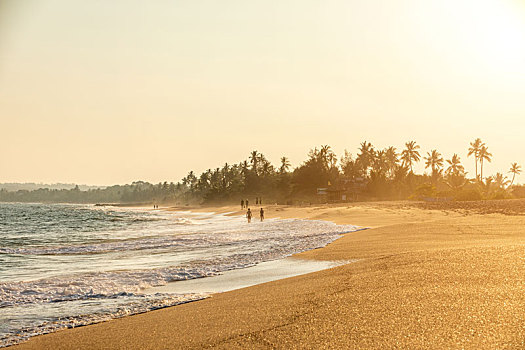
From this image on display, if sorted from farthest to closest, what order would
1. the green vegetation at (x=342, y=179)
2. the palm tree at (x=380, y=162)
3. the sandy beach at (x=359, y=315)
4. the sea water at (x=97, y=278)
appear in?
the palm tree at (x=380, y=162), the green vegetation at (x=342, y=179), the sea water at (x=97, y=278), the sandy beach at (x=359, y=315)

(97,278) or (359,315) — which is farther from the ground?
(359,315)

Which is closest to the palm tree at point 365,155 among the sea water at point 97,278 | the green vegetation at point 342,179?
the green vegetation at point 342,179

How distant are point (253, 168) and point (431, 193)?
71513 mm

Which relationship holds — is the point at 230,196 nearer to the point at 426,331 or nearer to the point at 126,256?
the point at 126,256

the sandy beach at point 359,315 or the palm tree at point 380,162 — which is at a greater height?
the palm tree at point 380,162

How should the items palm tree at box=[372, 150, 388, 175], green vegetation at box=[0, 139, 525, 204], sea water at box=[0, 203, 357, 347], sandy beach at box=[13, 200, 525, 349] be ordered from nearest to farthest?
sandy beach at box=[13, 200, 525, 349], sea water at box=[0, 203, 357, 347], green vegetation at box=[0, 139, 525, 204], palm tree at box=[372, 150, 388, 175]

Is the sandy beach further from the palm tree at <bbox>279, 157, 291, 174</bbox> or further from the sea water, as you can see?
the palm tree at <bbox>279, 157, 291, 174</bbox>

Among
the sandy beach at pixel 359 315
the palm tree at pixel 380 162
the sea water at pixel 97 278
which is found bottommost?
the sea water at pixel 97 278

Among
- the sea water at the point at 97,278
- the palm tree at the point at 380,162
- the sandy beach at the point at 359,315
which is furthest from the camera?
the palm tree at the point at 380,162

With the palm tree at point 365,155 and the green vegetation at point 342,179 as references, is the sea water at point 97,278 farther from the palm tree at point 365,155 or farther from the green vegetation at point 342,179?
the palm tree at point 365,155

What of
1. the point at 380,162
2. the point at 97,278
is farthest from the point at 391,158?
the point at 97,278

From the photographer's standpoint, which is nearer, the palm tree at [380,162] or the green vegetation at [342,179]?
the green vegetation at [342,179]

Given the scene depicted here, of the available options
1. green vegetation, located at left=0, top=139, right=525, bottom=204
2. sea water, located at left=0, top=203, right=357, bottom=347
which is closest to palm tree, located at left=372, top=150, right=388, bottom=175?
green vegetation, located at left=0, top=139, right=525, bottom=204

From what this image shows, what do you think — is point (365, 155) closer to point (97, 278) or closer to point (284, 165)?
point (284, 165)
